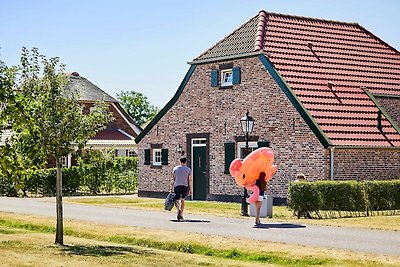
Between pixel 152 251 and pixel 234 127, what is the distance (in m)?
16.8

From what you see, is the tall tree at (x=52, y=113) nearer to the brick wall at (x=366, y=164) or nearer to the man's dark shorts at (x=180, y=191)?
the man's dark shorts at (x=180, y=191)

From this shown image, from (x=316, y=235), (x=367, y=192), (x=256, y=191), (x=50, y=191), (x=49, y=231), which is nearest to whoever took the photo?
(x=316, y=235)

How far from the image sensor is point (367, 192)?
26.3 metres

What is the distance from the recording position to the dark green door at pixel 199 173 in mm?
35516

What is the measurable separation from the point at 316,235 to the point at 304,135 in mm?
11405

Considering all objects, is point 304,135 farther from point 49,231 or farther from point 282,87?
point 49,231

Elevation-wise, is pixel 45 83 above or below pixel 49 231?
above

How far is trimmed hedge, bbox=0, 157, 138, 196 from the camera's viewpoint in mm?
40719

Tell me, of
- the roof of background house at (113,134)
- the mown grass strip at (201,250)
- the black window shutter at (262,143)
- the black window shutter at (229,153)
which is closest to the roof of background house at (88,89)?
the roof of background house at (113,134)

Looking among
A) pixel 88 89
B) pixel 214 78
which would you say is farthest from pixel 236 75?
pixel 88 89

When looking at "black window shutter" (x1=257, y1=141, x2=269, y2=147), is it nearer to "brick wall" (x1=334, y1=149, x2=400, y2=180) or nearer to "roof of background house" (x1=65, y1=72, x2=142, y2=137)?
"brick wall" (x1=334, y1=149, x2=400, y2=180)

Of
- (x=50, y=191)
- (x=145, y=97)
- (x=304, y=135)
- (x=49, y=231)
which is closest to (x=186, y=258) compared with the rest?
(x=49, y=231)

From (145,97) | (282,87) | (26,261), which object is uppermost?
(145,97)

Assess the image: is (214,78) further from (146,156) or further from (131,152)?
(131,152)
